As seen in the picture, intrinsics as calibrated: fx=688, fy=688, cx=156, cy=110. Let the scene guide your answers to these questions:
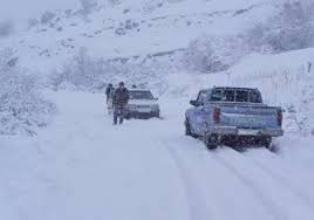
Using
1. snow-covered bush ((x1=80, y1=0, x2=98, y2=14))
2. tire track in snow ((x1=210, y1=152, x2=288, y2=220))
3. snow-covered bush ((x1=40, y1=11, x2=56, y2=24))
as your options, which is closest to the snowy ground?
tire track in snow ((x1=210, y1=152, x2=288, y2=220))

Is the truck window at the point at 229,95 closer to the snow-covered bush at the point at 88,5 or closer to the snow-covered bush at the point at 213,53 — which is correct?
the snow-covered bush at the point at 213,53

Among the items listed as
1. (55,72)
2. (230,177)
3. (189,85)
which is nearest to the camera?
(230,177)

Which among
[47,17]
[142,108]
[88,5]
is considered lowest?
[142,108]

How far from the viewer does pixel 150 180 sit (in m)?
12.2

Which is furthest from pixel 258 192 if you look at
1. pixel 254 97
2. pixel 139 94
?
pixel 139 94

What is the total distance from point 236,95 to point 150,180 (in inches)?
289

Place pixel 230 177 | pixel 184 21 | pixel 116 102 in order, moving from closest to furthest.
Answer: pixel 230 177 < pixel 116 102 < pixel 184 21

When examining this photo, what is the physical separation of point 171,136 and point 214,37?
5948 cm

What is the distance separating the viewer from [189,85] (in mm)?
56188

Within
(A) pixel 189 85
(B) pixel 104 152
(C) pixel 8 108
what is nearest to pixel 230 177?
(B) pixel 104 152

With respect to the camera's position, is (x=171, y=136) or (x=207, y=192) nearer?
(x=207, y=192)

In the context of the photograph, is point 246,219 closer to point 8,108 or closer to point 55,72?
point 8,108

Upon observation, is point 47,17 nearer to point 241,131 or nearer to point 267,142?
point 267,142

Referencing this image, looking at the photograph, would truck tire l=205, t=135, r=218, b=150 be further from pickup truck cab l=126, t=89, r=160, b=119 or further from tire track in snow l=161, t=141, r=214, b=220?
pickup truck cab l=126, t=89, r=160, b=119
